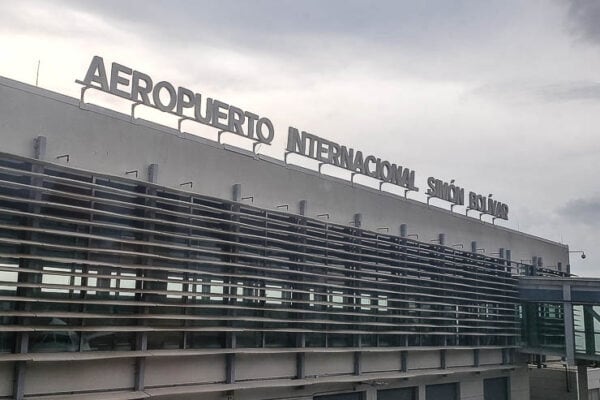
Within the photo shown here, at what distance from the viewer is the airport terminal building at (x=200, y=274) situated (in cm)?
1472

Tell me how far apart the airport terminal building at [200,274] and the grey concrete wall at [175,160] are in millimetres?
44

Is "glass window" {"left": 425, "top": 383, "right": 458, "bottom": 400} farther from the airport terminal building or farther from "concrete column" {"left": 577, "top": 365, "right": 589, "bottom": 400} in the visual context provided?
"concrete column" {"left": 577, "top": 365, "right": 589, "bottom": 400}

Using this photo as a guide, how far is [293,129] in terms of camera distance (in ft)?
75.7

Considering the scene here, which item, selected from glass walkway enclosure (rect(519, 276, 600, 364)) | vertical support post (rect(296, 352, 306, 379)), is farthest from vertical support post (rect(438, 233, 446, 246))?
vertical support post (rect(296, 352, 306, 379))

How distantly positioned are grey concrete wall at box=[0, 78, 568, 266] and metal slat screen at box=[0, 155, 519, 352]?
554 millimetres

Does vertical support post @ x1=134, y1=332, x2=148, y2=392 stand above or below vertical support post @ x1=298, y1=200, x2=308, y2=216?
below

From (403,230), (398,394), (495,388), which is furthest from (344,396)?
(495,388)

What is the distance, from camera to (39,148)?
15.0m

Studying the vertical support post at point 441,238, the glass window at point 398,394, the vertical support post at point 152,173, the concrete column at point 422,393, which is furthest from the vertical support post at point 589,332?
the vertical support post at point 152,173

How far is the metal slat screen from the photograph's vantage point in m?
14.6

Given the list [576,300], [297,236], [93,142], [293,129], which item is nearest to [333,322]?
[297,236]

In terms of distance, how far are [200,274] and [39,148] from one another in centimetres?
565

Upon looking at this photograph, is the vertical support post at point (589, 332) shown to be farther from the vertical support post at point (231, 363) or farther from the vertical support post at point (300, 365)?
the vertical support post at point (231, 363)

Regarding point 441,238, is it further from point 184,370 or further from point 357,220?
point 184,370
